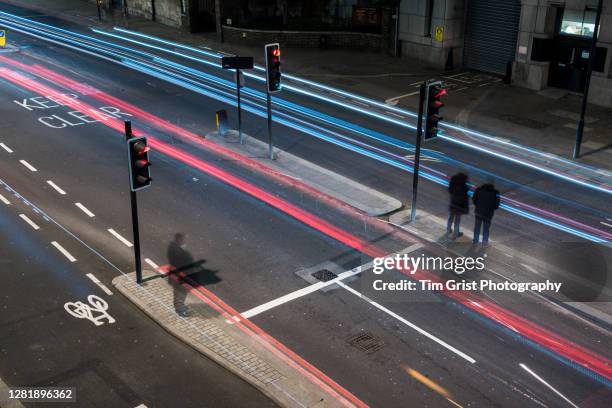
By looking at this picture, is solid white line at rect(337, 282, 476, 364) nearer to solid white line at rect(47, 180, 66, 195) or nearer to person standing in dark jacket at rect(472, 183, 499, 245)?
person standing in dark jacket at rect(472, 183, 499, 245)

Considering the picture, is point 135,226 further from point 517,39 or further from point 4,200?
point 517,39

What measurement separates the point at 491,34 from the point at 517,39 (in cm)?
220

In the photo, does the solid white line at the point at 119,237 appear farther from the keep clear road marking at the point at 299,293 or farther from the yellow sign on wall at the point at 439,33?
the yellow sign on wall at the point at 439,33

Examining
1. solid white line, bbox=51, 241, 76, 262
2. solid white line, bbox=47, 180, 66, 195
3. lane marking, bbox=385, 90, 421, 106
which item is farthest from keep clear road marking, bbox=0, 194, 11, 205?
lane marking, bbox=385, 90, 421, 106

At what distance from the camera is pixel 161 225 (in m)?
18.1

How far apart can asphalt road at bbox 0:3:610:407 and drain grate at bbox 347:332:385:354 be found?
0.43ft

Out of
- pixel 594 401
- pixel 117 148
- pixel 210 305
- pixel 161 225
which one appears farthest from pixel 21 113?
pixel 594 401

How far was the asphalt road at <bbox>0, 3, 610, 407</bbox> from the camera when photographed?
12234 mm

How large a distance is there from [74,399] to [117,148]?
43.4 feet

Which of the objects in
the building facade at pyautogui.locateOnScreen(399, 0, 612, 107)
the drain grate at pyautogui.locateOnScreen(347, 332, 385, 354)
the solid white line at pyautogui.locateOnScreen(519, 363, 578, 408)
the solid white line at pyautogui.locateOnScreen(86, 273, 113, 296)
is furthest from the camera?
the building facade at pyautogui.locateOnScreen(399, 0, 612, 107)

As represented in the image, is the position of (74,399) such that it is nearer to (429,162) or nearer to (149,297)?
(149,297)

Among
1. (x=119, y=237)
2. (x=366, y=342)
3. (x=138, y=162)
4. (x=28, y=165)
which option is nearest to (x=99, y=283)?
(x=119, y=237)

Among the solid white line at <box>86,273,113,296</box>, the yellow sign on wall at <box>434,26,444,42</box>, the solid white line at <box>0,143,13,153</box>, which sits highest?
the yellow sign on wall at <box>434,26,444,42</box>

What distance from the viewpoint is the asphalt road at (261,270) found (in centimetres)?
1223
